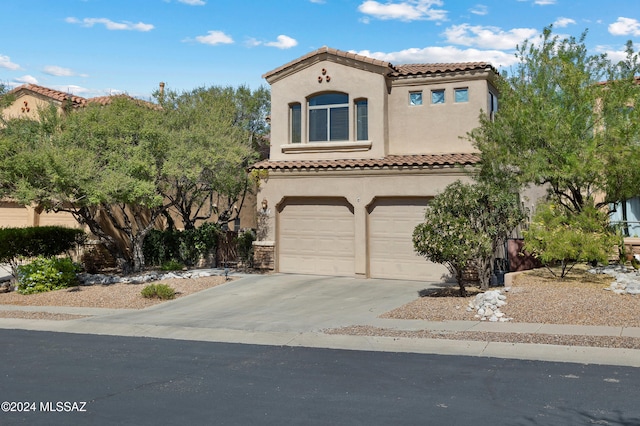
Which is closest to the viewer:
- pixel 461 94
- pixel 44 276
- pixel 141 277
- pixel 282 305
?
pixel 282 305

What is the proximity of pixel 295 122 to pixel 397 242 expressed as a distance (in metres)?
6.06

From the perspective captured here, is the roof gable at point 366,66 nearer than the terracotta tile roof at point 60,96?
Yes

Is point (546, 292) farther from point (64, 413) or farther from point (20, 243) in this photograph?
point (20, 243)

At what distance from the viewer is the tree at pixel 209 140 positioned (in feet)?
69.3

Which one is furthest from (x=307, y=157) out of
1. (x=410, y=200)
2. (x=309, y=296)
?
(x=309, y=296)

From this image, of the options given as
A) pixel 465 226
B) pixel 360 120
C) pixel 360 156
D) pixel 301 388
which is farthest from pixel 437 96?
pixel 301 388

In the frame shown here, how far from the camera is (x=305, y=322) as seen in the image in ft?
46.7

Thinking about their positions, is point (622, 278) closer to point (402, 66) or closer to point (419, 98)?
point (419, 98)

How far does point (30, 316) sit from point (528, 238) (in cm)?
1293

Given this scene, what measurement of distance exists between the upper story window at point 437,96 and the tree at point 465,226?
19.1ft

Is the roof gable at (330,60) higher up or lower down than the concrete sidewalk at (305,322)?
higher up

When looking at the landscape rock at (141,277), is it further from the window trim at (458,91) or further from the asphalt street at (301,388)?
the window trim at (458,91)

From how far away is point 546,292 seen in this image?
50.1 ft

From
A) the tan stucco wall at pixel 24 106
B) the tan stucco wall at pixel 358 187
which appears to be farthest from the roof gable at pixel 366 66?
the tan stucco wall at pixel 24 106
